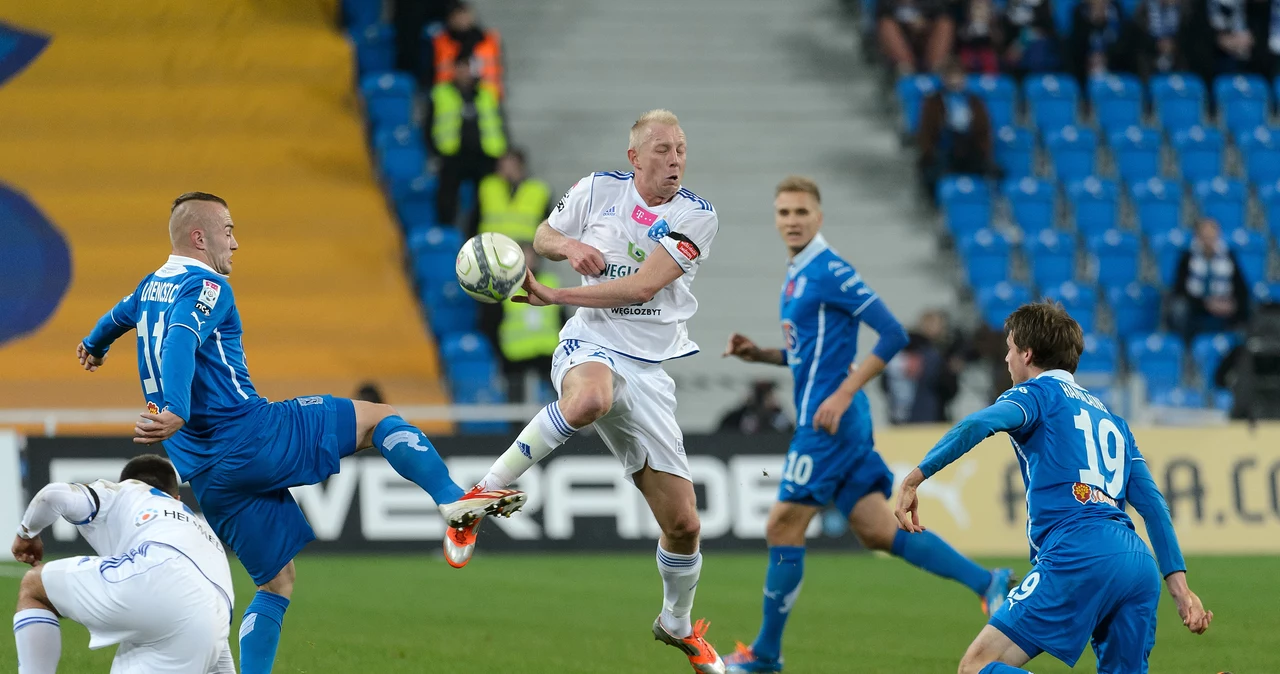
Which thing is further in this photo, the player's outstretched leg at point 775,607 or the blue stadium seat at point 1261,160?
the blue stadium seat at point 1261,160

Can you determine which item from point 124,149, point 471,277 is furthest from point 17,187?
point 471,277

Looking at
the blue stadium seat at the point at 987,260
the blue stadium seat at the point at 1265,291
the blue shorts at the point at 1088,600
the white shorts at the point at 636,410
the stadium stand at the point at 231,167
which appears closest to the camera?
the blue shorts at the point at 1088,600

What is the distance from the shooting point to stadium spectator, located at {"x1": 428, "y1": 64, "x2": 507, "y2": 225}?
665 inches

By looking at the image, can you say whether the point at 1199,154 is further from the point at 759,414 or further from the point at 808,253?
the point at 808,253

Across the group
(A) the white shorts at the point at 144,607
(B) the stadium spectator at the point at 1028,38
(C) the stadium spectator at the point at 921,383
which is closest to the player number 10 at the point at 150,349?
(A) the white shorts at the point at 144,607

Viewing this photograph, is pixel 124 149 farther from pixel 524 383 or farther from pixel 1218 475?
pixel 1218 475

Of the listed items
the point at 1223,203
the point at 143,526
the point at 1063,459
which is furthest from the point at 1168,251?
the point at 143,526

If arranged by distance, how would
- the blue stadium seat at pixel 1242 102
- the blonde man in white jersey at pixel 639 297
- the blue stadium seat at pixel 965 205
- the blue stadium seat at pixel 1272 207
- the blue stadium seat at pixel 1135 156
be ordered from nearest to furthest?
the blonde man in white jersey at pixel 639 297 < the blue stadium seat at pixel 965 205 < the blue stadium seat at pixel 1272 207 < the blue stadium seat at pixel 1135 156 < the blue stadium seat at pixel 1242 102

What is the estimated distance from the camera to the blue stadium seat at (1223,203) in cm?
1839

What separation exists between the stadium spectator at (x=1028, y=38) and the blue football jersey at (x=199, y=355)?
15.3 metres

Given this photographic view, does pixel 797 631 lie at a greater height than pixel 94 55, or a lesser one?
lesser

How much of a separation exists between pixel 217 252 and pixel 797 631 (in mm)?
4550

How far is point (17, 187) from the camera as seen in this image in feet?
59.5

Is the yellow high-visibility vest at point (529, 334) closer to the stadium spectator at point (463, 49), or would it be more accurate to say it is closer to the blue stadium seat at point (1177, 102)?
the stadium spectator at point (463, 49)
